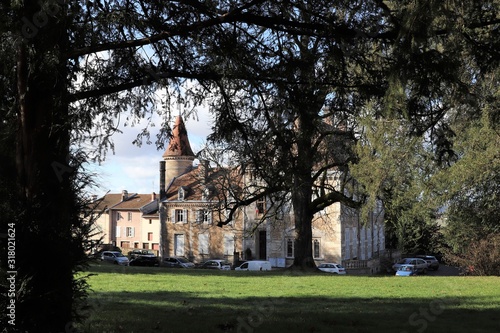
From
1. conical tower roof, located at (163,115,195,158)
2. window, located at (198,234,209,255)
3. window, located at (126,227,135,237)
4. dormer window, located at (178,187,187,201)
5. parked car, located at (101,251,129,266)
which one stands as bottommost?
parked car, located at (101,251,129,266)

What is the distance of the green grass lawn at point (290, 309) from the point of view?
877 cm

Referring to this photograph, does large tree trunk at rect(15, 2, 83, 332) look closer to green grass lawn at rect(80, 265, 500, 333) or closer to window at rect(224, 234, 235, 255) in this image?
green grass lawn at rect(80, 265, 500, 333)

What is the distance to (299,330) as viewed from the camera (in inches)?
334

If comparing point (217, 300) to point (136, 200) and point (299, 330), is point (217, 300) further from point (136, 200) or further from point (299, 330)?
point (136, 200)

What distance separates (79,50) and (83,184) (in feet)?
5.74

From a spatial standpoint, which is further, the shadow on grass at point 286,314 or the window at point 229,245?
the window at point 229,245

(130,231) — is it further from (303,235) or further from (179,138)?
(179,138)

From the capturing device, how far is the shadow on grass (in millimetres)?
8672

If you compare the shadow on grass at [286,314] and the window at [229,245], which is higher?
the shadow on grass at [286,314]

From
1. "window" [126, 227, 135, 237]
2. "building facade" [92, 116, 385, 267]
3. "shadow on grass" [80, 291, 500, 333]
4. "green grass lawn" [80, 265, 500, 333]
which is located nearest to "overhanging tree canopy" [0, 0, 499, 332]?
"green grass lawn" [80, 265, 500, 333]

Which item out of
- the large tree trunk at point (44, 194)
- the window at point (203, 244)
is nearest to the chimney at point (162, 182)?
the window at point (203, 244)

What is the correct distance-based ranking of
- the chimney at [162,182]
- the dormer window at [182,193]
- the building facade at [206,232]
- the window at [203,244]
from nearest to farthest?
1. the building facade at [206,232]
2. the window at [203,244]
3. the chimney at [162,182]
4. the dormer window at [182,193]

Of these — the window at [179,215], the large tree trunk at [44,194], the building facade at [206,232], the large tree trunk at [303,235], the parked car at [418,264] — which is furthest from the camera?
the window at [179,215]

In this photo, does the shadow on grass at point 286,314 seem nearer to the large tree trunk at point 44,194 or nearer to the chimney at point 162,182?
the large tree trunk at point 44,194
